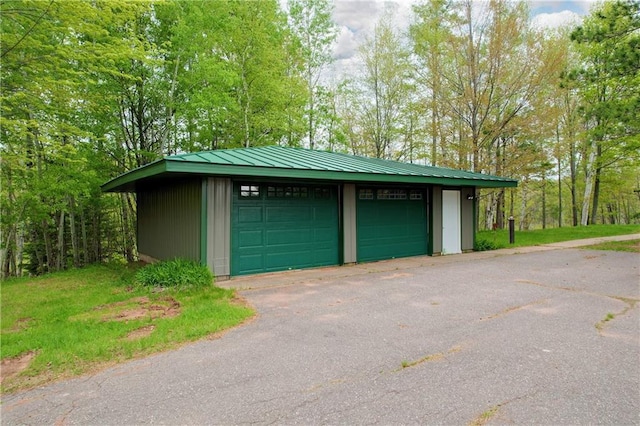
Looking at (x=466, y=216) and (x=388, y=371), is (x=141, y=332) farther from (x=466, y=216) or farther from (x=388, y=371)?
(x=466, y=216)

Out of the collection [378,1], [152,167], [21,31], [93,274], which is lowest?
[93,274]

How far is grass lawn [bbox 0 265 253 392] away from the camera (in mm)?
3102

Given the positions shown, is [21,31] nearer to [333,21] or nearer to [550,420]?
[550,420]

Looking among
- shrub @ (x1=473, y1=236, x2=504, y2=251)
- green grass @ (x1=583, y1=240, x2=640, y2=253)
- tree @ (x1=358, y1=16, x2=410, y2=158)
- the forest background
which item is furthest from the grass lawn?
tree @ (x1=358, y1=16, x2=410, y2=158)

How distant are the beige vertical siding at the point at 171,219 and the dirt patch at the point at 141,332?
2513 millimetres

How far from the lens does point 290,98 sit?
46.6ft

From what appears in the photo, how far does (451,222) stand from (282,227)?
560 cm

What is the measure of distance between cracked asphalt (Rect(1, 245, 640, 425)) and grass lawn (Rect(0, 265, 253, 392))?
29cm

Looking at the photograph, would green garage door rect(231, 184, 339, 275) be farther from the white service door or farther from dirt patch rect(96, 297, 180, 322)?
the white service door

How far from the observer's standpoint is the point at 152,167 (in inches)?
232

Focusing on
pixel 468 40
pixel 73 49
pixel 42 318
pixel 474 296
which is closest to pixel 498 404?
pixel 474 296

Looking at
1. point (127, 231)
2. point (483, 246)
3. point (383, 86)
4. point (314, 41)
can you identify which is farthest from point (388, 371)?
point (383, 86)

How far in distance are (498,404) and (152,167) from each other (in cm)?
582

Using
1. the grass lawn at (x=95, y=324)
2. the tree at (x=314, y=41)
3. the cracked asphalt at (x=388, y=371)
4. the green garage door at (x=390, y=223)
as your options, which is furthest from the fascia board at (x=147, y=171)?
the tree at (x=314, y=41)
